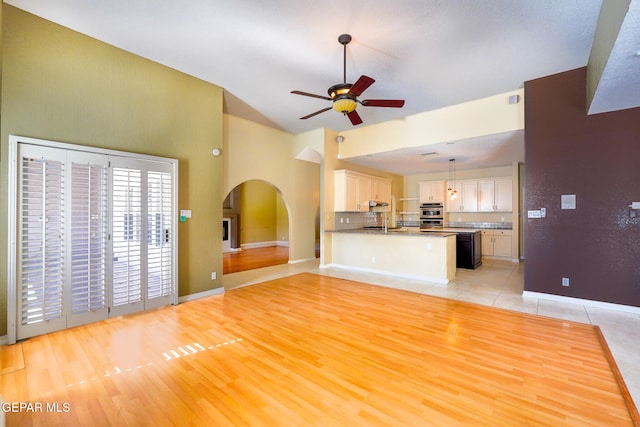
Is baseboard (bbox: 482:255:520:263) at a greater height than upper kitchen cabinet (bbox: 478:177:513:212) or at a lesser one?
lesser

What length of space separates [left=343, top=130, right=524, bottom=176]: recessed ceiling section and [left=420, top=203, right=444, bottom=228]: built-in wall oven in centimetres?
117

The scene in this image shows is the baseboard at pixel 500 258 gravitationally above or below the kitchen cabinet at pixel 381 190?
below

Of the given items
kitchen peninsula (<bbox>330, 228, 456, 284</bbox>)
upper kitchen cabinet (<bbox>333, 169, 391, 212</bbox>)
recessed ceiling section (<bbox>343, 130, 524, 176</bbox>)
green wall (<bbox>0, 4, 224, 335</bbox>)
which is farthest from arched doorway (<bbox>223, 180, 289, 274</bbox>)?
green wall (<bbox>0, 4, 224, 335</bbox>)

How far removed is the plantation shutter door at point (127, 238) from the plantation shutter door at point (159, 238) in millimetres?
98

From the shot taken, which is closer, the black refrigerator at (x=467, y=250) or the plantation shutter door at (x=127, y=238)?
the plantation shutter door at (x=127, y=238)

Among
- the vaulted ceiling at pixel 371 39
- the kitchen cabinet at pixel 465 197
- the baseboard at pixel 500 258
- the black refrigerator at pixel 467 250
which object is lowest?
the baseboard at pixel 500 258

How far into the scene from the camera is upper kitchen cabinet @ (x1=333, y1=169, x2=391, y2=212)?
676 cm

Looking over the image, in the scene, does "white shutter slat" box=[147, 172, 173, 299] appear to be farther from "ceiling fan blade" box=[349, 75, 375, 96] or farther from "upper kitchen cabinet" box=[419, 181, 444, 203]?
"upper kitchen cabinet" box=[419, 181, 444, 203]

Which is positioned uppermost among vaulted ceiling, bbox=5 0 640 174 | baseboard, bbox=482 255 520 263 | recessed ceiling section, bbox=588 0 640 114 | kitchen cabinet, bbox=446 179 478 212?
vaulted ceiling, bbox=5 0 640 174

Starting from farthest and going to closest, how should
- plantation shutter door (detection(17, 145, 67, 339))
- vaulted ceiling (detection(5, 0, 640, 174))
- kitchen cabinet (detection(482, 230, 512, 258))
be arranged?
1. kitchen cabinet (detection(482, 230, 512, 258))
2. plantation shutter door (detection(17, 145, 67, 339))
3. vaulted ceiling (detection(5, 0, 640, 174))

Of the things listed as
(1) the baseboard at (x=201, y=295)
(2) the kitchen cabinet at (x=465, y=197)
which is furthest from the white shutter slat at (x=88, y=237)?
(2) the kitchen cabinet at (x=465, y=197)

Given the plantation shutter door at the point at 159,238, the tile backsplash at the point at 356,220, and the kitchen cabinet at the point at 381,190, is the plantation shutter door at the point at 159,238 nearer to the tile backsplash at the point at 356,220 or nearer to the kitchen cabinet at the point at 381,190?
the tile backsplash at the point at 356,220

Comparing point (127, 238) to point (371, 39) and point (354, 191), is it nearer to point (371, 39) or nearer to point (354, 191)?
point (371, 39)

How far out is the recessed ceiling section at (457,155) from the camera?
5.29 m
